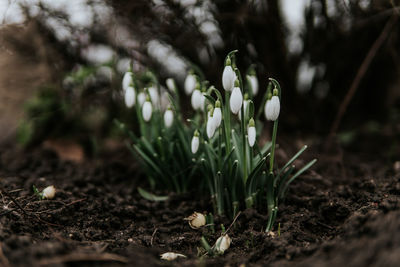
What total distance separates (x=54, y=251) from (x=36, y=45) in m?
2.40

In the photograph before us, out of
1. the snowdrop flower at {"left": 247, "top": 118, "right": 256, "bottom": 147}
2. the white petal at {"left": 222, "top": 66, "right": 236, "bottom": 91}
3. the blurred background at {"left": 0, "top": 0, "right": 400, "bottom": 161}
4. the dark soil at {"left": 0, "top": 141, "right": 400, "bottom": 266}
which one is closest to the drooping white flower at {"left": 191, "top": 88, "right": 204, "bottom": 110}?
the white petal at {"left": 222, "top": 66, "right": 236, "bottom": 91}

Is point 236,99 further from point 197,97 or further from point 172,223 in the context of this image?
point 172,223

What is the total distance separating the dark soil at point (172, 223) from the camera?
3.75 ft

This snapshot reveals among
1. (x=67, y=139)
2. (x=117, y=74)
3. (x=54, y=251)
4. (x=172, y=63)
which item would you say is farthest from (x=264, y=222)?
(x=67, y=139)

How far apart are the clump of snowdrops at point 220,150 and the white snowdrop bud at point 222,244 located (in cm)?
24

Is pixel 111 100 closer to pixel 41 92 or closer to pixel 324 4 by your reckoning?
pixel 41 92

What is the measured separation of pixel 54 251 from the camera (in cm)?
113

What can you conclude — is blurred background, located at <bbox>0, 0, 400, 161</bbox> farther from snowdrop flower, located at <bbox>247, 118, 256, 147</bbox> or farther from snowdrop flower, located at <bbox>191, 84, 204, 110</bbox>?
snowdrop flower, located at <bbox>247, 118, 256, 147</bbox>

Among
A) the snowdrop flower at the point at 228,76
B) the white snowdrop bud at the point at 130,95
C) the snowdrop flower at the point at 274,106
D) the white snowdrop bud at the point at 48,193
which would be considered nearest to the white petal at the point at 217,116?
the snowdrop flower at the point at 228,76

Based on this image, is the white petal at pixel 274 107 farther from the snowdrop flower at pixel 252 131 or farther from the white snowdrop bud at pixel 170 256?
the white snowdrop bud at pixel 170 256

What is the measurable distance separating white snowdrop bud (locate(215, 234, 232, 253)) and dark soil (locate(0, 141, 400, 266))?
3cm

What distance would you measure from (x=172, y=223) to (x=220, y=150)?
49cm

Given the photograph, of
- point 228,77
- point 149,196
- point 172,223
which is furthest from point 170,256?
point 228,77

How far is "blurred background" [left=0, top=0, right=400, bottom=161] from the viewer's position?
2.64 meters
